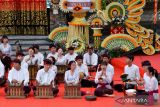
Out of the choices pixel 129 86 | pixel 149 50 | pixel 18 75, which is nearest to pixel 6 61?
pixel 18 75

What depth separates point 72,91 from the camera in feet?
37.0

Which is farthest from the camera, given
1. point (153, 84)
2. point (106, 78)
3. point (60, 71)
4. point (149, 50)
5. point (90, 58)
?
point (149, 50)

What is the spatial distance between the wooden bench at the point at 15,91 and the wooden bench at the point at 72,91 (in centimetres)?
104

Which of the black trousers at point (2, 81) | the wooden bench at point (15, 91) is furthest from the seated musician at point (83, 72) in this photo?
the black trousers at point (2, 81)

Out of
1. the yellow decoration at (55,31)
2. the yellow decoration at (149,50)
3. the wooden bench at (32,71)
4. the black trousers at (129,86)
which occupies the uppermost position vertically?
the yellow decoration at (55,31)

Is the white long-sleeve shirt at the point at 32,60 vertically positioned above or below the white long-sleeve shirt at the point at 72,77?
above

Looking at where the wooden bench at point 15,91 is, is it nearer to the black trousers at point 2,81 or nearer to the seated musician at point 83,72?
the black trousers at point 2,81

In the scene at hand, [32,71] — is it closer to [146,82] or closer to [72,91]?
[72,91]

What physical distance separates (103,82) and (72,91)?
819mm

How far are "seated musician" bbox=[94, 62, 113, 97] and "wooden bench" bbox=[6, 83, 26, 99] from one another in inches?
71.1

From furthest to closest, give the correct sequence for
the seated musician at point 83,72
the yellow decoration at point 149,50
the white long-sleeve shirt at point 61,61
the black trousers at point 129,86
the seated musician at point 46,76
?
the yellow decoration at point 149,50 < the white long-sleeve shirt at point 61,61 < the seated musician at point 83,72 < the seated musician at point 46,76 < the black trousers at point 129,86

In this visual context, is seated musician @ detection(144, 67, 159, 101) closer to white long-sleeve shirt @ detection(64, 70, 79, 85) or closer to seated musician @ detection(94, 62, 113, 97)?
seated musician @ detection(94, 62, 113, 97)

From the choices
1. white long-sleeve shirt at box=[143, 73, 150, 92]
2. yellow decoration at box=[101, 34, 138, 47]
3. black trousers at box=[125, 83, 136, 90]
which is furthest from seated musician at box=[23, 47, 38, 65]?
white long-sleeve shirt at box=[143, 73, 150, 92]

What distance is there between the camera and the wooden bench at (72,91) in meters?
11.2
